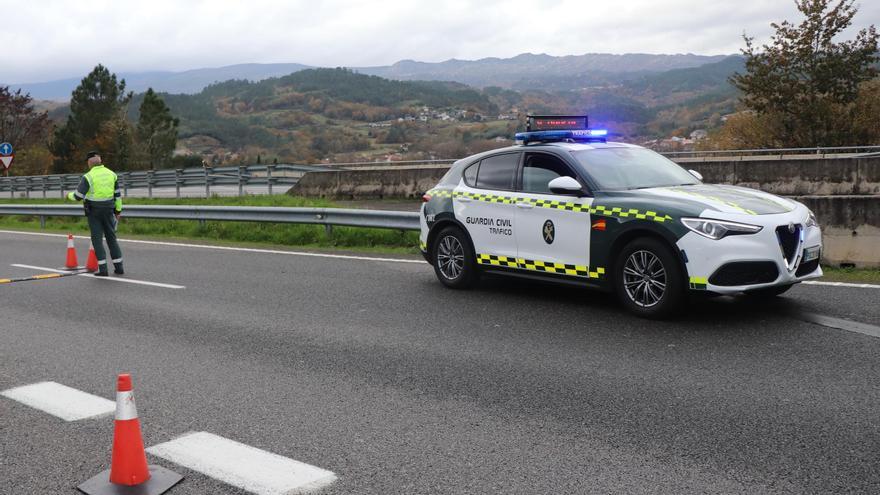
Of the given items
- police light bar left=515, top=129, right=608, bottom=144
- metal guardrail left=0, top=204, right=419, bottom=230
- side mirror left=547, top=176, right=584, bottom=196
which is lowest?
metal guardrail left=0, top=204, right=419, bottom=230

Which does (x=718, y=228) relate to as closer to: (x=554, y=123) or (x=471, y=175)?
(x=554, y=123)

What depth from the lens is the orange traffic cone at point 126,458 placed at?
13.6 ft

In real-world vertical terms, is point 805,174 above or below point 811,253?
above

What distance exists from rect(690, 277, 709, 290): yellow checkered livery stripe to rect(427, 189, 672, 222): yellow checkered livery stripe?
22.2 inches

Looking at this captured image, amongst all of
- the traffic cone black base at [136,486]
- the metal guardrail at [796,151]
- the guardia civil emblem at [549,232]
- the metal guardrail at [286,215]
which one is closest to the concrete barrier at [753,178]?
the metal guardrail at [796,151]

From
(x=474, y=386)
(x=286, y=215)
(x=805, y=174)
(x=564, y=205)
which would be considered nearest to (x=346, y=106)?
(x=805, y=174)

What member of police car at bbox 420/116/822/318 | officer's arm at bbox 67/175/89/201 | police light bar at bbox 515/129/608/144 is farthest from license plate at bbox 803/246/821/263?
officer's arm at bbox 67/175/89/201

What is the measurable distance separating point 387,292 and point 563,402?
467cm

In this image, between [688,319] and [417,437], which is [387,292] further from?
[417,437]

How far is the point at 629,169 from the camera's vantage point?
342 inches

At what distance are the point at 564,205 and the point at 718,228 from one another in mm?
1656

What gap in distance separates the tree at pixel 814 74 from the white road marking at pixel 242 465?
35128 mm

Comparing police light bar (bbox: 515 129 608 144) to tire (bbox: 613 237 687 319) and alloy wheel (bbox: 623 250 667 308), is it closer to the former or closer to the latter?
tire (bbox: 613 237 687 319)

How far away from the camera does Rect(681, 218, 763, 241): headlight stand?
23.6 ft
